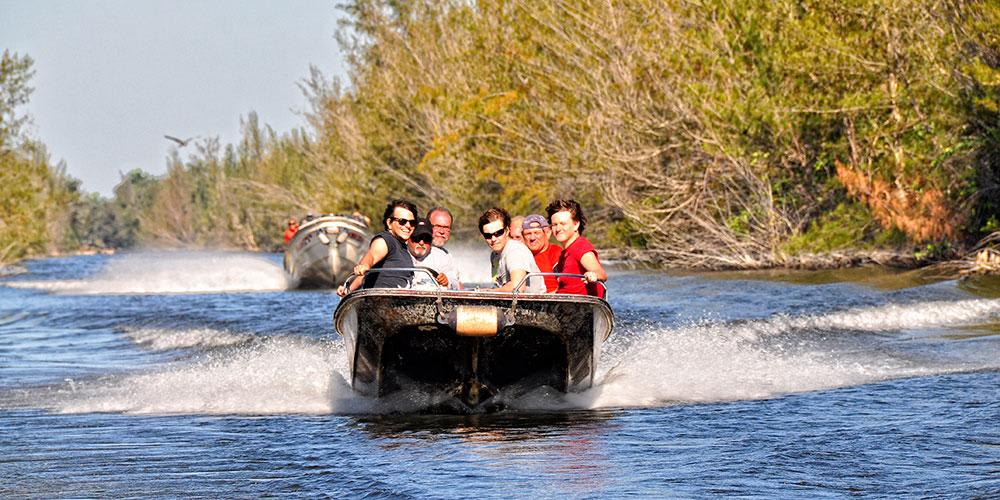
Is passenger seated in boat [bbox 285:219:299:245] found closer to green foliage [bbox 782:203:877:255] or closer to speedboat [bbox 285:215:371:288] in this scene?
speedboat [bbox 285:215:371:288]

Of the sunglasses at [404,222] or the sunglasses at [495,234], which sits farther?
the sunglasses at [404,222]

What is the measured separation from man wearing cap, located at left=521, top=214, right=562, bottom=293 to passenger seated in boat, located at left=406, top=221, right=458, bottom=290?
27.2 inches

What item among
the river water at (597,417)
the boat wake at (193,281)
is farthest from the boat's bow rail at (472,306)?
the boat wake at (193,281)

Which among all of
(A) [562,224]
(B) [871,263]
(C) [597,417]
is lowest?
(C) [597,417]

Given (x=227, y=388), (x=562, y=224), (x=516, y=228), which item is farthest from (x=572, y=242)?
(x=227, y=388)

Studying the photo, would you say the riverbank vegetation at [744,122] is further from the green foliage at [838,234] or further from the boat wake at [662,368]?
the boat wake at [662,368]

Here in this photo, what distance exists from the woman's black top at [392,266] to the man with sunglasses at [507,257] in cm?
65

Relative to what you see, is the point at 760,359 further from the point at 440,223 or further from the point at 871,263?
the point at 871,263

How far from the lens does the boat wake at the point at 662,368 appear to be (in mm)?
11336

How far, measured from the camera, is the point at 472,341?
32.4 ft

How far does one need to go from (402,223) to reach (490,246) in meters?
0.73

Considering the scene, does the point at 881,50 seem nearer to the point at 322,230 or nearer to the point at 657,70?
the point at 657,70

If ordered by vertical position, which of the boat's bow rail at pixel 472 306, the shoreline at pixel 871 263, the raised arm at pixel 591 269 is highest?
the raised arm at pixel 591 269

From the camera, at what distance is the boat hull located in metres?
9.48
